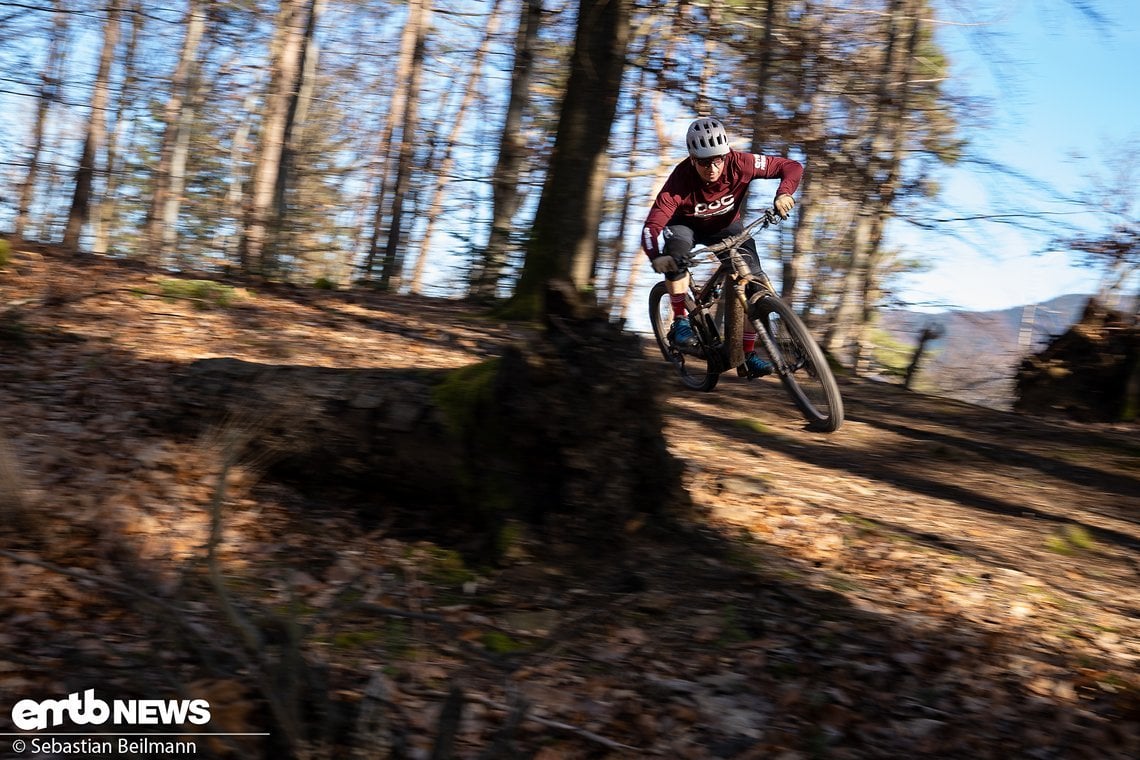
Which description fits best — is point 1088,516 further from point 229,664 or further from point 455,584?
point 229,664

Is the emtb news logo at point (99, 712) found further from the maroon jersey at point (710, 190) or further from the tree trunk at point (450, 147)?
the tree trunk at point (450, 147)

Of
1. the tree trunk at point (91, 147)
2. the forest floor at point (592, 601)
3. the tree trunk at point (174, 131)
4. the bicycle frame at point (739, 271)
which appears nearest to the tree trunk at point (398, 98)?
the tree trunk at point (174, 131)

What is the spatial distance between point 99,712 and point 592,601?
2.38 metres

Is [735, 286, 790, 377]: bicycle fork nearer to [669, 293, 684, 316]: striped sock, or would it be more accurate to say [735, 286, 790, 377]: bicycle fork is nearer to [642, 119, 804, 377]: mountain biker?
[642, 119, 804, 377]: mountain biker

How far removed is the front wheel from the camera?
6.53 meters

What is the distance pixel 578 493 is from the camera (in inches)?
209

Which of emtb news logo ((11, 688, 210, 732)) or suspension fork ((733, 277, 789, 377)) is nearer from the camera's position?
emtb news logo ((11, 688, 210, 732))

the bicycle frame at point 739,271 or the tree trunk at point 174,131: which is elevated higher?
the tree trunk at point 174,131

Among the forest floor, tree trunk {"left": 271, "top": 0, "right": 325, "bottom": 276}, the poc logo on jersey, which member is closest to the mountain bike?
the poc logo on jersey

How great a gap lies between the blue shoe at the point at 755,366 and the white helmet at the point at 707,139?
4.96 ft

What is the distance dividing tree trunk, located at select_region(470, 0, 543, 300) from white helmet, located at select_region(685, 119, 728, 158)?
5401 mm

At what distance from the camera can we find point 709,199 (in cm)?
706

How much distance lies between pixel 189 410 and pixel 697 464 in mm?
3454

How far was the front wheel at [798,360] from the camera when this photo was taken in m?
6.53
